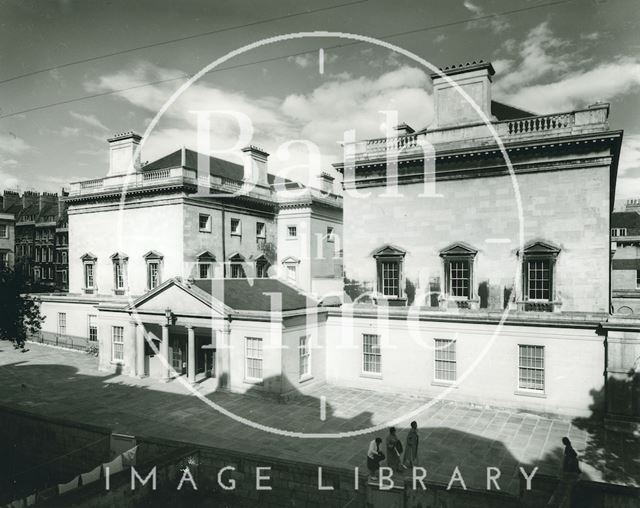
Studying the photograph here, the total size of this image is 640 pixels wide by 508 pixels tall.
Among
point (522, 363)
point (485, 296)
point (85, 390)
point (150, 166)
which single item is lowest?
point (85, 390)

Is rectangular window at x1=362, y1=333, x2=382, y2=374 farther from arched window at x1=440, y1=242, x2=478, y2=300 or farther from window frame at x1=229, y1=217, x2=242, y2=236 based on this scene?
window frame at x1=229, y1=217, x2=242, y2=236

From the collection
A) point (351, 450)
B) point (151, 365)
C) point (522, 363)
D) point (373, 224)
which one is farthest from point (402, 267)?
point (151, 365)

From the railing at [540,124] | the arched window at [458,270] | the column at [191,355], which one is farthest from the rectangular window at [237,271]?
the railing at [540,124]

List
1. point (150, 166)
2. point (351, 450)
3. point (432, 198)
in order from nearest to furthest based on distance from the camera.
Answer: point (351, 450) → point (432, 198) → point (150, 166)

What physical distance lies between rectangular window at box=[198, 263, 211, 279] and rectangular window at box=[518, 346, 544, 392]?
20354 millimetres

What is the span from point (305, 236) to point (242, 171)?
8244 millimetres

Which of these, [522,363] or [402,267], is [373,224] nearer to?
[402,267]

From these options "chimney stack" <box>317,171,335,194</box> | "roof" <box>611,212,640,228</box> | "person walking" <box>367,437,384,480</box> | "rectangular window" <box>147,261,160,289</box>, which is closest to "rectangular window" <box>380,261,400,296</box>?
"person walking" <box>367,437,384,480</box>

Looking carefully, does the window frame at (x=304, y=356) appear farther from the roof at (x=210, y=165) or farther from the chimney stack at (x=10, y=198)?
the chimney stack at (x=10, y=198)

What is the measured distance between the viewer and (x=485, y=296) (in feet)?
68.3

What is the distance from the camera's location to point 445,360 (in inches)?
815

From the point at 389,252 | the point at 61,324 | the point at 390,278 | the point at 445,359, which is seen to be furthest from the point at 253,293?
the point at 61,324

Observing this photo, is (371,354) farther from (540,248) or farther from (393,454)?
(540,248)

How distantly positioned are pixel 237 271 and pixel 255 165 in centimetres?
913
